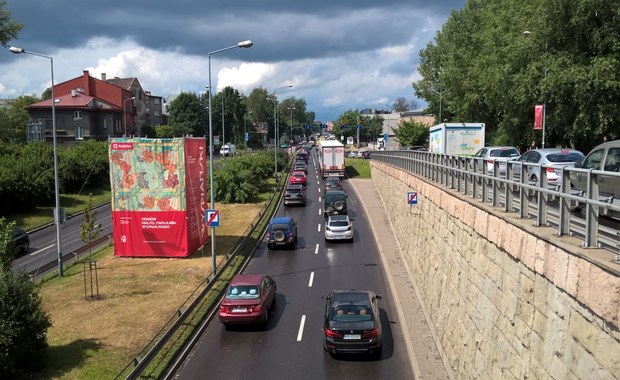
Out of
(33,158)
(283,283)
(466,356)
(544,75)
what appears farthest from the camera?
(33,158)

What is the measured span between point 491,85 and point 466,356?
3040cm

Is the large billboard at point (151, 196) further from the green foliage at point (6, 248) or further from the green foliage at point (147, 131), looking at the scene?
the green foliage at point (147, 131)

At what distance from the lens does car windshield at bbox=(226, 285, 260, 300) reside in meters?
17.4

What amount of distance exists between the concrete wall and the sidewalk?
51cm

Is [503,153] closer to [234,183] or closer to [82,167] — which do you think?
[234,183]

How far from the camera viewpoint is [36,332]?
45.2 ft

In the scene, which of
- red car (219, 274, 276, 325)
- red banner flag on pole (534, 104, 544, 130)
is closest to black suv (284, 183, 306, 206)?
red banner flag on pole (534, 104, 544, 130)

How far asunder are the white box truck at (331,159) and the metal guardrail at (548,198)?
4096 centimetres

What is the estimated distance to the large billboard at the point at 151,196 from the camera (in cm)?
2650

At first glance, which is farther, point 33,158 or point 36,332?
point 33,158

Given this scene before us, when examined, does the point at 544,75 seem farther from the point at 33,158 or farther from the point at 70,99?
the point at 70,99

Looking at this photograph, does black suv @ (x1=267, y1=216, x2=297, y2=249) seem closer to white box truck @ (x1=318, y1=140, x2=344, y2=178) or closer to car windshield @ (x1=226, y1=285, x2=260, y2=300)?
car windshield @ (x1=226, y1=285, x2=260, y2=300)

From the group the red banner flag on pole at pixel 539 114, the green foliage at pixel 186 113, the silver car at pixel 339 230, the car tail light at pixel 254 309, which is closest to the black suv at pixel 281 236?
the silver car at pixel 339 230

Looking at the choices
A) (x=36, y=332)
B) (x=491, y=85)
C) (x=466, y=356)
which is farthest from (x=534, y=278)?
(x=491, y=85)
